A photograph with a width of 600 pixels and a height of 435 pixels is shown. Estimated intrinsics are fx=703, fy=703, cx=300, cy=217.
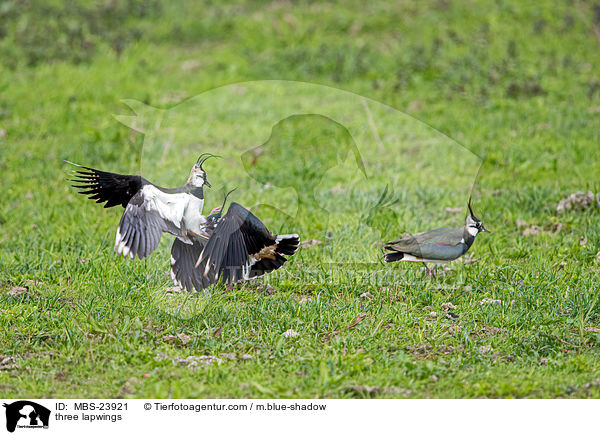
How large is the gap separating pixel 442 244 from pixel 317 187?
7.66 ft

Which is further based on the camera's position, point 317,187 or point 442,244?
point 317,187

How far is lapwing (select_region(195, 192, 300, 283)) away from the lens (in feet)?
14.7

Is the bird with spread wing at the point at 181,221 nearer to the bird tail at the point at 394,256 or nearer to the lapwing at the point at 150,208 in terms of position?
the lapwing at the point at 150,208

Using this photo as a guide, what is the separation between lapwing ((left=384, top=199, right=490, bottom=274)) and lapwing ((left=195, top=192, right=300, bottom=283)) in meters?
0.95

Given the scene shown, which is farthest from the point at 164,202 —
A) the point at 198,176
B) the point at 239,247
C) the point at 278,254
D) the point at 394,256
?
the point at 394,256

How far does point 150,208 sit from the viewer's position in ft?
14.8

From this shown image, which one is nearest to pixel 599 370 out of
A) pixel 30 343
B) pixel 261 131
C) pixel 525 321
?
pixel 525 321

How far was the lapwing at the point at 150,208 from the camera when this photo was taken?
4.51 m

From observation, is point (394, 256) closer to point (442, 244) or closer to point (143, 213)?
point (442, 244)

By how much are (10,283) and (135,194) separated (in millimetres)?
1871
